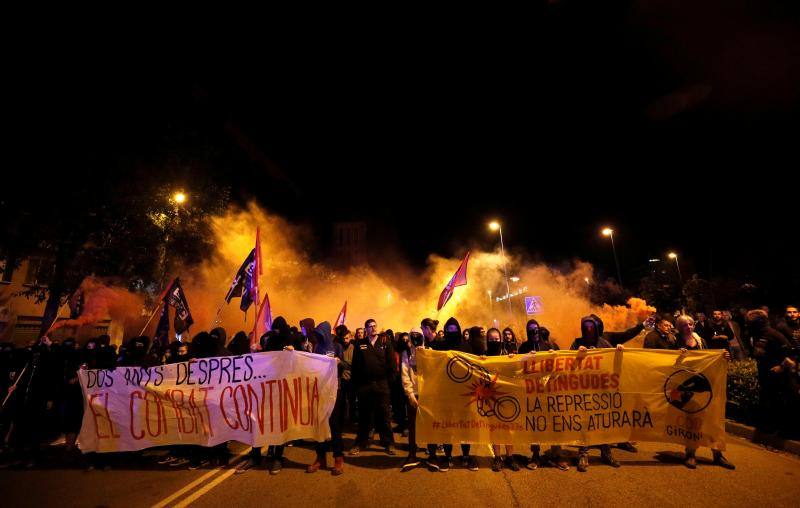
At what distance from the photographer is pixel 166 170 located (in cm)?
1505

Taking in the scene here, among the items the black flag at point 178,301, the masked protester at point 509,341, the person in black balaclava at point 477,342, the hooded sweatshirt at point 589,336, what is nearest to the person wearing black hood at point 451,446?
the person in black balaclava at point 477,342

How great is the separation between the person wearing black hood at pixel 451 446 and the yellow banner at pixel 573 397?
0.22 m

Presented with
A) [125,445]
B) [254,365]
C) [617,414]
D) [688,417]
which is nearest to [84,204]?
[125,445]

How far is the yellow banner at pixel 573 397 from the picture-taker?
5.68 metres

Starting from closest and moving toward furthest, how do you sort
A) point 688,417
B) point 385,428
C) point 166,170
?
point 688,417, point 385,428, point 166,170

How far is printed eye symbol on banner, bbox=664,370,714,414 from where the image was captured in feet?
18.7

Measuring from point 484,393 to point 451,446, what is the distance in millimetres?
882

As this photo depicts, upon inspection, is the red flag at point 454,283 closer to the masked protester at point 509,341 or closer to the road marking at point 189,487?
the masked protester at point 509,341

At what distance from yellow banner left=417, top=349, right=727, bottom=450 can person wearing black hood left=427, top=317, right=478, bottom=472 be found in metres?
0.22

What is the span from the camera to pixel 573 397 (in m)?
5.84

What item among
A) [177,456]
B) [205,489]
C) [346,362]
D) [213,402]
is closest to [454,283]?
[346,362]

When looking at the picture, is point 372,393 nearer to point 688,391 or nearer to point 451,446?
point 451,446

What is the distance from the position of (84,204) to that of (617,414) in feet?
50.2

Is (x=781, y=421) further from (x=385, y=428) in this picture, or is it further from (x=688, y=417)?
(x=385, y=428)
